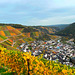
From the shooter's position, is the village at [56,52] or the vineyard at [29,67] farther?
the village at [56,52]

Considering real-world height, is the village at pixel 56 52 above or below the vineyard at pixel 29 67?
below

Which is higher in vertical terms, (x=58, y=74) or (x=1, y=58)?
(x=1, y=58)

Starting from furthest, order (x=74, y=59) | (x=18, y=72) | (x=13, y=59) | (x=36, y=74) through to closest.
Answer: (x=74, y=59)
(x=13, y=59)
(x=18, y=72)
(x=36, y=74)

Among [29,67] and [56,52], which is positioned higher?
[29,67]

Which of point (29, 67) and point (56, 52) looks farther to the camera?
point (56, 52)

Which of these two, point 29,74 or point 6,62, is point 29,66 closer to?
point 29,74

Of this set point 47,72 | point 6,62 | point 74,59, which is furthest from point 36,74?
point 74,59

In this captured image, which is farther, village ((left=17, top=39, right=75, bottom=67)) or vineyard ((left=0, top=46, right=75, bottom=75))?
village ((left=17, top=39, right=75, bottom=67))

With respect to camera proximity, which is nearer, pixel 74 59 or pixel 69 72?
pixel 69 72

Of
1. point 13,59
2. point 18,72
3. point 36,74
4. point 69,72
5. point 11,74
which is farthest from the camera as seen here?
point 13,59

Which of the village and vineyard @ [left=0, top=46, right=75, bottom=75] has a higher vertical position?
vineyard @ [left=0, top=46, right=75, bottom=75]

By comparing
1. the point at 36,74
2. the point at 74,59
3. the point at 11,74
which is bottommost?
the point at 74,59
